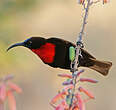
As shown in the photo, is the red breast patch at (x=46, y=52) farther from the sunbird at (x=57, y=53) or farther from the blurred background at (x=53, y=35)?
the blurred background at (x=53, y=35)

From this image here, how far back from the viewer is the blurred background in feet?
23.6

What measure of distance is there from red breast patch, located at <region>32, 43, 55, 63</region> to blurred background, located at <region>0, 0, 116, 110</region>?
2.50m

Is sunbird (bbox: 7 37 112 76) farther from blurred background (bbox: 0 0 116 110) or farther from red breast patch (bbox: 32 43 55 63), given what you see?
blurred background (bbox: 0 0 116 110)

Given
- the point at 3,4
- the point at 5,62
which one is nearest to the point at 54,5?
the point at 3,4

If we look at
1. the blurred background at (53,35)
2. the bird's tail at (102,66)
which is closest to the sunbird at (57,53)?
the bird's tail at (102,66)

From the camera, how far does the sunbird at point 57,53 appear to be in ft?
11.4

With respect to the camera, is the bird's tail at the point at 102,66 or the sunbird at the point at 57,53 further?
the bird's tail at the point at 102,66

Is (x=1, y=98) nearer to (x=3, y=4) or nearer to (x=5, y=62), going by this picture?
(x=5, y=62)

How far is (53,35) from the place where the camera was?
811 cm

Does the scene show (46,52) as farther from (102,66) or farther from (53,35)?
(53,35)

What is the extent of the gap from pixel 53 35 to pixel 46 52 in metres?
4.61

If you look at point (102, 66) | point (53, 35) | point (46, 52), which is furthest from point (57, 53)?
point (53, 35)

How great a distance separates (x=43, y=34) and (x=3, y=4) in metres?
2.57

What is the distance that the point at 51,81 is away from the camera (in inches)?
304
